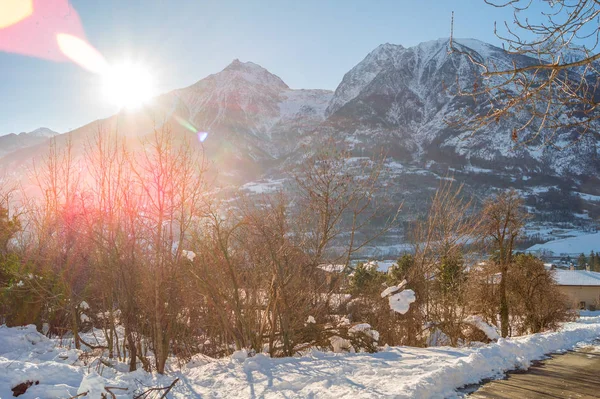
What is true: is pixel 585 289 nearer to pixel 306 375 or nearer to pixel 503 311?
pixel 503 311

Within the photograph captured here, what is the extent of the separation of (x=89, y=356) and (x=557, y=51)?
1135cm

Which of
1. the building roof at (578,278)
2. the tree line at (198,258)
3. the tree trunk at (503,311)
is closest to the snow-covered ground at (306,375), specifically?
the tree line at (198,258)

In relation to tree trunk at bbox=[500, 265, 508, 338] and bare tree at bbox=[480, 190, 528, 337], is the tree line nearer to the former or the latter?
tree trunk at bbox=[500, 265, 508, 338]

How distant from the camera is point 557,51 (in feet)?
12.5

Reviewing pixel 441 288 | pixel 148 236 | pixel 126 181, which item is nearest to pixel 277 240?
pixel 148 236

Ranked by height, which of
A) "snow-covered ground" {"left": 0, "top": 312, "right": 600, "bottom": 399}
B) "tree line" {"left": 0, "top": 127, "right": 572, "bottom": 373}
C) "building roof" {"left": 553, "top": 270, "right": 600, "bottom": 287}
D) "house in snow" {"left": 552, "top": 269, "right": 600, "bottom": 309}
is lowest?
"house in snow" {"left": 552, "top": 269, "right": 600, "bottom": 309}

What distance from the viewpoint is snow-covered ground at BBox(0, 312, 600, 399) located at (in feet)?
19.0

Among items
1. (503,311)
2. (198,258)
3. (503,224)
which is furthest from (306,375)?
(503,224)

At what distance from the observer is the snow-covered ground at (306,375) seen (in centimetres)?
579

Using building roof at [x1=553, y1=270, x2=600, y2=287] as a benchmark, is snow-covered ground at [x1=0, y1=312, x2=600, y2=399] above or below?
above

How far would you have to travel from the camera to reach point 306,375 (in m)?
7.19

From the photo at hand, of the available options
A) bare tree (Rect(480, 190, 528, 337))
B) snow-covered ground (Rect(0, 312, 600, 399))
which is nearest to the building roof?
bare tree (Rect(480, 190, 528, 337))

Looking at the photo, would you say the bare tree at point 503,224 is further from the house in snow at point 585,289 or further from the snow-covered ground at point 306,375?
the house in snow at point 585,289

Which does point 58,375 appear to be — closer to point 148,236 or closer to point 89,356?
point 148,236
